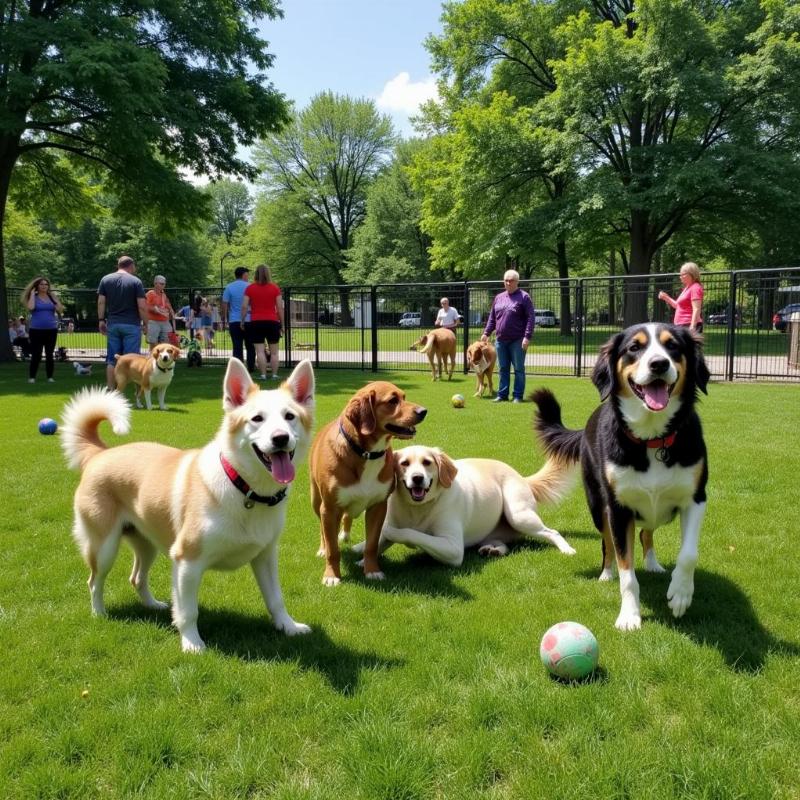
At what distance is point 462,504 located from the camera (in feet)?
16.0

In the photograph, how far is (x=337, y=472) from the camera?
435 cm

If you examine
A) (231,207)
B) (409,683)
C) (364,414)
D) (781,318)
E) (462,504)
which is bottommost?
(409,683)

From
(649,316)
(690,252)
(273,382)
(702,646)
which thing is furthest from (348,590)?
(690,252)

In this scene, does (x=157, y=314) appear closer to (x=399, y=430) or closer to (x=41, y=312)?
(x=41, y=312)

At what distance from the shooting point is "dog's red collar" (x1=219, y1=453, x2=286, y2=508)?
129 inches

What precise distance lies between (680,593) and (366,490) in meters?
2.02

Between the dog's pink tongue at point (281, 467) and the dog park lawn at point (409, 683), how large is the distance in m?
0.96

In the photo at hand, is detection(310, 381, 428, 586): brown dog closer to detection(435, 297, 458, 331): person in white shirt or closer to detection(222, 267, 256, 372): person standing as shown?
detection(222, 267, 256, 372): person standing

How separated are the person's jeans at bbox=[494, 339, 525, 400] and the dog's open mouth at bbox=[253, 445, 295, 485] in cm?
953

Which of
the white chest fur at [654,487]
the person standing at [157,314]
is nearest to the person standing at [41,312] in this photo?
the person standing at [157,314]

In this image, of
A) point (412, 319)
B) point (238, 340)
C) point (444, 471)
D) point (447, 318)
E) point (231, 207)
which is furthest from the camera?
point (231, 207)

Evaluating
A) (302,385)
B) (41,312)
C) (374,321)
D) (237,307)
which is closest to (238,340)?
(237,307)

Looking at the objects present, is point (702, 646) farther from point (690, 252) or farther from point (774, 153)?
point (690, 252)

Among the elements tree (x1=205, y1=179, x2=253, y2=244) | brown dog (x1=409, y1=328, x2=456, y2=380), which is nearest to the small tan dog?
brown dog (x1=409, y1=328, x2=456, y2=380)
